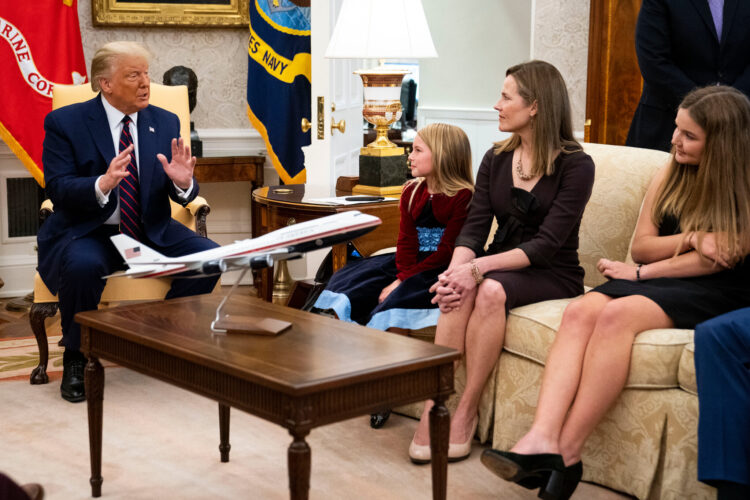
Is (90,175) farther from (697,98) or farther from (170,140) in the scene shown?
(697,98)

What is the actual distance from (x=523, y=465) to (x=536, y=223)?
881mm

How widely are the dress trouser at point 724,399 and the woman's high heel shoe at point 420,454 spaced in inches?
31.1

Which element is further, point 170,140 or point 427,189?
point 170,140

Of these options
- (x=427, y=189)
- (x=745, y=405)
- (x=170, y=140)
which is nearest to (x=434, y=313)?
(x=427, y=189)

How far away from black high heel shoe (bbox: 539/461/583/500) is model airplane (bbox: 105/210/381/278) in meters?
0.81

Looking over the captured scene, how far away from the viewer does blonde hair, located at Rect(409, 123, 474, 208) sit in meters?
3.14

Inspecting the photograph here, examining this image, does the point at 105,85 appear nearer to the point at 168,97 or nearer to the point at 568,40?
the point at 168,97

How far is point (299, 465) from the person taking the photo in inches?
72.3

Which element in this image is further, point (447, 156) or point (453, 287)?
point (447, 156)

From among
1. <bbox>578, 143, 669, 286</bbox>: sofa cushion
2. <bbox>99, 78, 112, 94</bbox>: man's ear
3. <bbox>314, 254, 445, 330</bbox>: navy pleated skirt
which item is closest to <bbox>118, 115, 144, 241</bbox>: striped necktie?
<bbox>99, 78, 112, 94</bbox>: man's ear

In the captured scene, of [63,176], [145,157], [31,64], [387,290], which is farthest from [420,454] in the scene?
[31,64]

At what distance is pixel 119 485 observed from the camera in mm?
2645

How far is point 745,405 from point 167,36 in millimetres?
3772

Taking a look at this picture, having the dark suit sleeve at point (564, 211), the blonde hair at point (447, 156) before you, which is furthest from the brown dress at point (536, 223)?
the blonde hair at point (447, 156)
